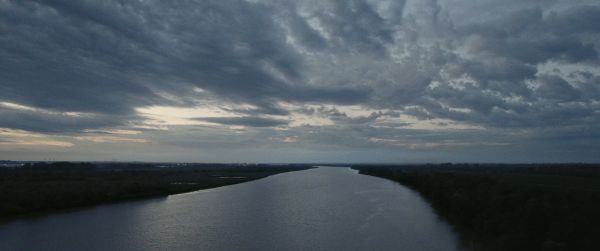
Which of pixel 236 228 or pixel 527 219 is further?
pixel 236 228

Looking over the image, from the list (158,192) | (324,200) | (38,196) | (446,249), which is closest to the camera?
(446,249)

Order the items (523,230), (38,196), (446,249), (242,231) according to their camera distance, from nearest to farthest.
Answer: (523,230) → (446,249) → (242,231) → (38,196)

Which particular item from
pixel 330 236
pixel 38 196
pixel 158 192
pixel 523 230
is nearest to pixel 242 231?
pixel 330 236

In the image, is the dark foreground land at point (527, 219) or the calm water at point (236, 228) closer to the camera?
the dark foreground land at point (527, 219)

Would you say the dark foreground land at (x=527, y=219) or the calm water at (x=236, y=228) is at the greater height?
the dark foreground land at (x=527, y=219)

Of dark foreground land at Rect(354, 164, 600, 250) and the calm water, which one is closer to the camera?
dark foreground land at Rect(354, 164, 600, 250)

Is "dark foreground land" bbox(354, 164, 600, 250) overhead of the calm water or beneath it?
overhead

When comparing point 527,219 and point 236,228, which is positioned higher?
point 527,219

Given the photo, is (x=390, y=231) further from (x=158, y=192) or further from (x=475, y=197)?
(x=158, y=192)
